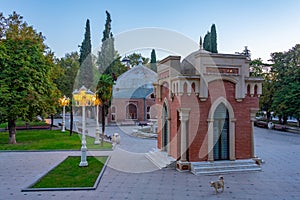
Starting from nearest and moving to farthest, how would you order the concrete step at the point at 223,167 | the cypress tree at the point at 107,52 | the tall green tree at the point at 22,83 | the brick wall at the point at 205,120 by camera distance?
the concrete step at the point at 223,167, the brick wall at the point at 205,120, the tall green tree at the point at 22,83, the cypress tree at the point at 107,52

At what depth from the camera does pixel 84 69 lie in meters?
41.5

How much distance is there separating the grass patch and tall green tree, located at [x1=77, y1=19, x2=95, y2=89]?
28770 millimetres

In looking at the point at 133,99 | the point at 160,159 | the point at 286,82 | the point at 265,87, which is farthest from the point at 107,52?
the point at 160,159

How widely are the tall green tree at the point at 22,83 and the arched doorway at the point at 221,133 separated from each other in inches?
515

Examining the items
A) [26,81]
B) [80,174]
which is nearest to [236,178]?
[80,174]

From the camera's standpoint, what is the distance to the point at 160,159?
12.9 metres

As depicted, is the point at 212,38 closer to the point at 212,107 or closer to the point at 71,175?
the point at 212,107

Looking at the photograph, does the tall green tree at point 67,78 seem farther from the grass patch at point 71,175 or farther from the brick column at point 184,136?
the brick column at point 184,136

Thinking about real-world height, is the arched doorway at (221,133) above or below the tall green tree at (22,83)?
below

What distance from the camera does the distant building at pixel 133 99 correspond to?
38.0 metres

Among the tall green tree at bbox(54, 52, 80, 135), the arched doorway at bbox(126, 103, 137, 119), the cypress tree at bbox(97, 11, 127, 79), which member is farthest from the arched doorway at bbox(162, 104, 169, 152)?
the cypress tree at bbox(97, 11, 127, 79)

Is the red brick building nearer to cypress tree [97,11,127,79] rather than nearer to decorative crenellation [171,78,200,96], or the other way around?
decorative crenellation [171,78,200,96]

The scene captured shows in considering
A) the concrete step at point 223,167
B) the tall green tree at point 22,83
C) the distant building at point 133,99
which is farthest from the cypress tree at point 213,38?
the concrete step at point 223,167

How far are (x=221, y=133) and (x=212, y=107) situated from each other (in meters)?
1.31
